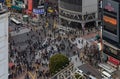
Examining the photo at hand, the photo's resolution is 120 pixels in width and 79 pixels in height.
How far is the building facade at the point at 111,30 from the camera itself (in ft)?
186

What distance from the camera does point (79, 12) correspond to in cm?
7762

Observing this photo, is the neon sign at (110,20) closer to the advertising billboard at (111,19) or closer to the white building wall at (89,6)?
the advertising billboard at (111,19)

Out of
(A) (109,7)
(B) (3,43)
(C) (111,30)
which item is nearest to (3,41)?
(B) (3,43)

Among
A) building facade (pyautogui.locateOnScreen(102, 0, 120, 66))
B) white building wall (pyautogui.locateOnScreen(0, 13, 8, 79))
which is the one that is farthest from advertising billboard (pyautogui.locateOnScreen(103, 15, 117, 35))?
white building wall (pyautogui.locateOnScreen(0, 13, 8, 79))

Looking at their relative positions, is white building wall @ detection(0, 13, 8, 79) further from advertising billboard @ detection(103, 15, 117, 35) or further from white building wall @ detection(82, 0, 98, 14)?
white building wall @ detection(82, 0, 98, 14)

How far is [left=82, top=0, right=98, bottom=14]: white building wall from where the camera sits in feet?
255

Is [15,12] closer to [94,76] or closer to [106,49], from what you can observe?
[106,49]

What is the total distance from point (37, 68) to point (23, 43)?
41.0 feet

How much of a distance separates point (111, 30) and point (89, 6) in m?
21.3

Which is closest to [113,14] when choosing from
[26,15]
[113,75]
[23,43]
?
[113,75]

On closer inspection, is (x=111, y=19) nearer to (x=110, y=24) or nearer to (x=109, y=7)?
(x=110, y=24)

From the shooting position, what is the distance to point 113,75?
52875 millimetres

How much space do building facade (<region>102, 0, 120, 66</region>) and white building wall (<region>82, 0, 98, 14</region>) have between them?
18268 mm

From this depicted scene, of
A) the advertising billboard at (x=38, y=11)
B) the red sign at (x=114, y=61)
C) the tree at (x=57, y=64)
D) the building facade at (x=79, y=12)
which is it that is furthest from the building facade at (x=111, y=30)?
the advertising billboard at (x=38, y=11)
